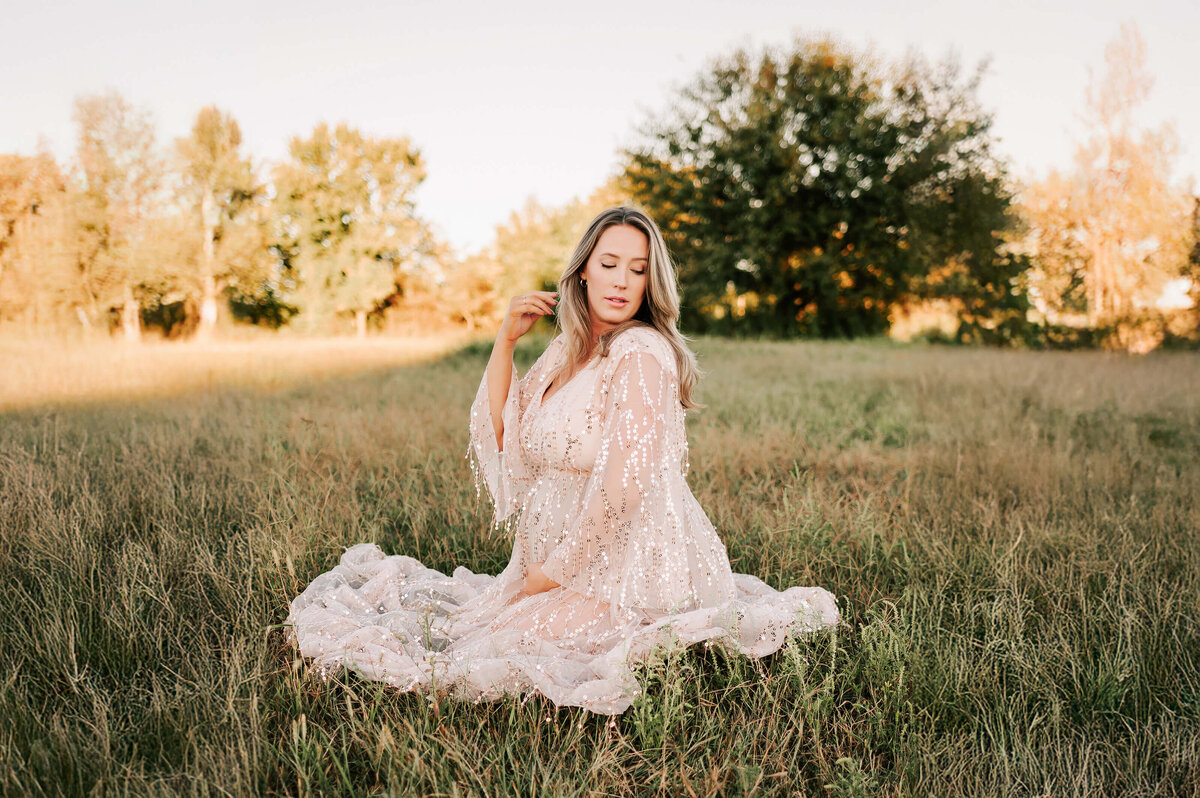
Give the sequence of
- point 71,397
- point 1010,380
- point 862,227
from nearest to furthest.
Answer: point 71,397, point 1010,380, point 862,227

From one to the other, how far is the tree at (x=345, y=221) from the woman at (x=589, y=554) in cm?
3594

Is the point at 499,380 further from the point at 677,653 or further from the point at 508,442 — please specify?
the point at 677,653

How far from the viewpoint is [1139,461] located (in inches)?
214

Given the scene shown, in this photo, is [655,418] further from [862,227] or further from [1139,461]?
[862,227]

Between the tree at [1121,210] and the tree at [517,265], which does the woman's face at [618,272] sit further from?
the tree at [517,265]

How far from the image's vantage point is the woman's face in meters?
2.58

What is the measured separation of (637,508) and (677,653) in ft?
1.69

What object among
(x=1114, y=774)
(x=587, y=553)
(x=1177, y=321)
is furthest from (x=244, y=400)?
(x=1177, y=321)

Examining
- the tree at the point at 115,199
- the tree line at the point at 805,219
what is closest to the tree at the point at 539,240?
the tree line at the point at 805,219

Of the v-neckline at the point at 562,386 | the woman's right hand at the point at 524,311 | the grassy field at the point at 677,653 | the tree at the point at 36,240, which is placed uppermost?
the tree at the point at 36,240

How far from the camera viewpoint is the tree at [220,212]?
27.8 m

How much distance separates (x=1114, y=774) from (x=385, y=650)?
2355mm

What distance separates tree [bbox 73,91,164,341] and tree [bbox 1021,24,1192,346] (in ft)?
94.3

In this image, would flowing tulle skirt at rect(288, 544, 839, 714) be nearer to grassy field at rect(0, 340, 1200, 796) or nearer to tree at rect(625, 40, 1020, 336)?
grassy field at rect(0, 340, 1200, 796)
